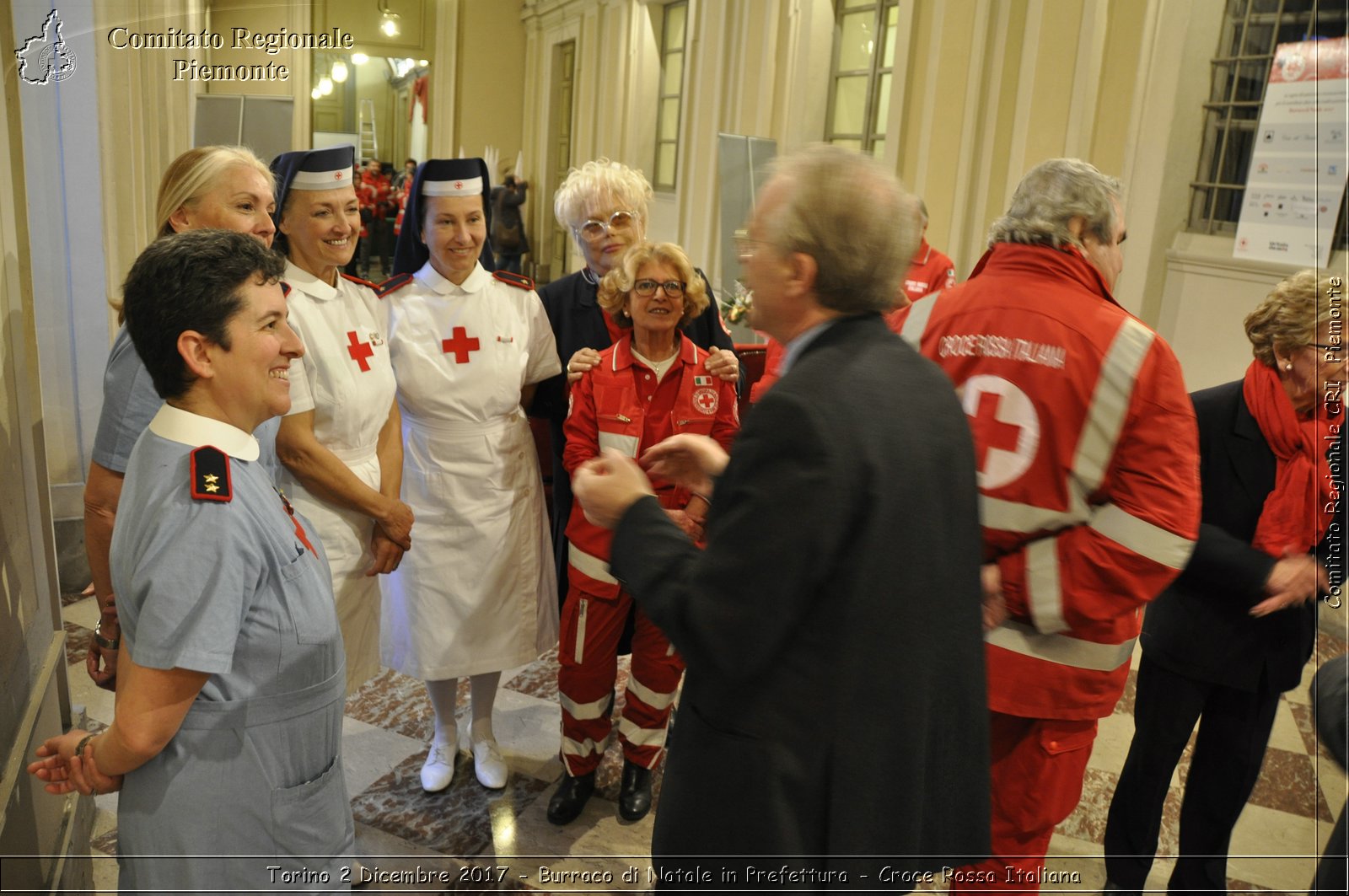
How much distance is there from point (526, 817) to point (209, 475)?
5.25 ft

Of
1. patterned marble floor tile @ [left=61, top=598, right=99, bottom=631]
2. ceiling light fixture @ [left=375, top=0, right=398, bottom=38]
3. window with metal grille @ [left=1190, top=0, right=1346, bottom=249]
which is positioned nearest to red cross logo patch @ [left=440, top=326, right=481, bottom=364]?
patterned marble floor tile @ [left=61, top=598, right=99, bottom=631]

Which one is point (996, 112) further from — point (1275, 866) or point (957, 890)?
point (957, 890)

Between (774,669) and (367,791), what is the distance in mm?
1839

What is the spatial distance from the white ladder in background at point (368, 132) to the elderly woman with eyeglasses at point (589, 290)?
7160mm

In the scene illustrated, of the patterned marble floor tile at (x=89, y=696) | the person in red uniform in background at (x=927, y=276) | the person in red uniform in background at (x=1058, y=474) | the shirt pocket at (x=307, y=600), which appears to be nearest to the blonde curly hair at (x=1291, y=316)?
the person in red uniform in background at (x=1058, y=474)

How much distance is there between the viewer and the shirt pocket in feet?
4.32

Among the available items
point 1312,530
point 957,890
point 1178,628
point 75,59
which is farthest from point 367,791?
point 75,59

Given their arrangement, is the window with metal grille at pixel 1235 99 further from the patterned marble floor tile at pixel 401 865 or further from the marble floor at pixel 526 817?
the patterned marble floor tile at pixel 401 865

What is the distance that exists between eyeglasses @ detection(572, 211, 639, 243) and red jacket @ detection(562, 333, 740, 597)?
1.43ft

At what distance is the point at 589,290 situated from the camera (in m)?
2.71

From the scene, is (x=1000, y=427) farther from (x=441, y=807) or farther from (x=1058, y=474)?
(x=441, y=807)

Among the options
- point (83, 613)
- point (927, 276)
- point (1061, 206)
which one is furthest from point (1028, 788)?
point (83, 613)

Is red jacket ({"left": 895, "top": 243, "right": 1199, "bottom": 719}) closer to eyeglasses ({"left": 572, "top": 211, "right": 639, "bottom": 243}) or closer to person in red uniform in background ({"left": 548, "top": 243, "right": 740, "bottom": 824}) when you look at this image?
person in red uniform in background ({"left": 548, "top": 243, "right": 740, "bottom": 824})

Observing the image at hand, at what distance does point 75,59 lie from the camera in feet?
10.4
